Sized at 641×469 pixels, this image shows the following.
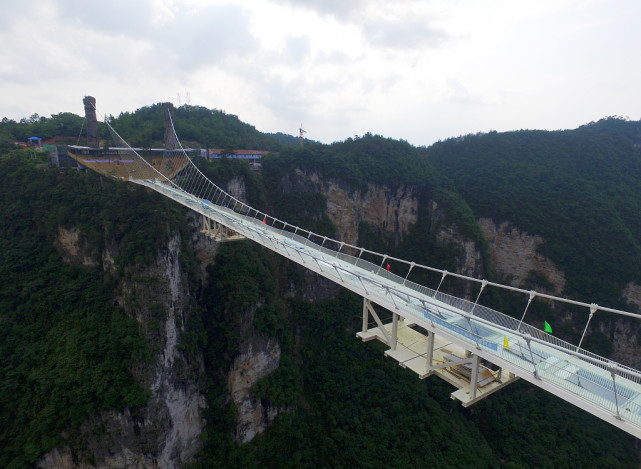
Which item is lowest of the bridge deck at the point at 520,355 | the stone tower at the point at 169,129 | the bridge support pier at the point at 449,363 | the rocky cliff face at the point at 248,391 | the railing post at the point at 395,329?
the rocky cliff face at the point at 248,391

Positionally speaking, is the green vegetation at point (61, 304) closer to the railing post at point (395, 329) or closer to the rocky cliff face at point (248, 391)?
the rocky cliff face at point (248, 391)

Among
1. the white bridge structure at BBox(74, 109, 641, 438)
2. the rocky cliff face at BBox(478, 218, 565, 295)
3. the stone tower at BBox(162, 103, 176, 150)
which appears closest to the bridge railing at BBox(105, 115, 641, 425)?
the white bridge structure at BBox(74, 109, 641, 438)

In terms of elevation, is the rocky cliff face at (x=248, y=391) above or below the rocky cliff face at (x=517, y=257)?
below

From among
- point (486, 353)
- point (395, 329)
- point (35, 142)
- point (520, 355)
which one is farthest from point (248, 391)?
point (35, 142)

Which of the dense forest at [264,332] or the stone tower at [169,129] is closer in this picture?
the dense forest at [264,332]

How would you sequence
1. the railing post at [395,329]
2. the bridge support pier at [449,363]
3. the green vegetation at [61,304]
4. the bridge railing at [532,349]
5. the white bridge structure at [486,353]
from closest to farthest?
the bridge railing at [532,349]
the white bridge structure at [486,353]
the bridge support pier at [449,363]
the railing post at [395,329]
the green vegetation at [61,304]

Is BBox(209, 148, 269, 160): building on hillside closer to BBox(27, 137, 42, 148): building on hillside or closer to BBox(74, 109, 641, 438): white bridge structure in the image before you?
BBox(27, 137, 42, 148): building on hillside

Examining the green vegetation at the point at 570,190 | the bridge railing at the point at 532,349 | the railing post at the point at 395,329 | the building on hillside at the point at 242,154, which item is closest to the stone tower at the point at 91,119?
the building on hillside at the point at 242,154

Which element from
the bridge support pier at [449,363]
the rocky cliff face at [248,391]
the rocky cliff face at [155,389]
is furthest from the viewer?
the rocky cliff face at [248,391]

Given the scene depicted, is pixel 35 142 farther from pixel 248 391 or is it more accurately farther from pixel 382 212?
pixel 382 212
